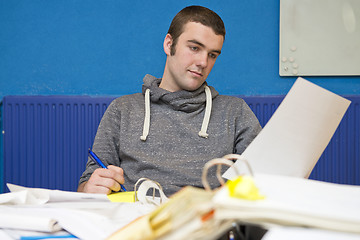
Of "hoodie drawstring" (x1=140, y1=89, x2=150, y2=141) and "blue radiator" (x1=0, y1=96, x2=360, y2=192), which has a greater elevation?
"hoodie drawstring" (x1=140, y1=89, x2=150, y2=141)

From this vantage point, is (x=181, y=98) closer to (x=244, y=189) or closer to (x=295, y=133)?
(x=295, y=133)

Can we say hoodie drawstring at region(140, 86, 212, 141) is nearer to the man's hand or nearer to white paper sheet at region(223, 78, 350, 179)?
the man's hand

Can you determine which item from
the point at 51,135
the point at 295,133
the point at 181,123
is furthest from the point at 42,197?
the point at 51,135

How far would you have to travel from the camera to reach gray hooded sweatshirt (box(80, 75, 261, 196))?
1.18 meters

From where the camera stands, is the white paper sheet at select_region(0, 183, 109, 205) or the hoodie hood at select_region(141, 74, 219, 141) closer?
the white paper sheet at select_region(0, 183, 109, 205)

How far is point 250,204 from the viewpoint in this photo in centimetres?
34

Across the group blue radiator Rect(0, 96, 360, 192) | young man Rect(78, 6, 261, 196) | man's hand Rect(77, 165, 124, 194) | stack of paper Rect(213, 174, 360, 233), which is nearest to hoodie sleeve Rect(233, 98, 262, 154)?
young man Rect(78, 6, 261, 196)

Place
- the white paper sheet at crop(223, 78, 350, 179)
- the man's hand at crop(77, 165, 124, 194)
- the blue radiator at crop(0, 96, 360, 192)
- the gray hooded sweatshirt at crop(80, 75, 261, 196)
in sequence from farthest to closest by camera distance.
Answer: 1. the blue radiator at crop(0, 96, 360, 192)
2. the gray hooded sweatshirt at crop(80, 75, 261, 196)
3. the man's hand at crop(77, 165, 124, 194)
4. the white paper sheet at crop(223, 78, 350, 179)

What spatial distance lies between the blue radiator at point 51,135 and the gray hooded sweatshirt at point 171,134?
0.76 metres

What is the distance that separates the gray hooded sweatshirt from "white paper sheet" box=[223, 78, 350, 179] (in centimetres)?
46

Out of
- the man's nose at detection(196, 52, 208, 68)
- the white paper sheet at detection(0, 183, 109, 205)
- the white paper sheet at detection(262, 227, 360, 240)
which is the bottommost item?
the white paper sheet at detection(0, 183, 109, 205)

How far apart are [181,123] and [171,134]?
0.05 meters

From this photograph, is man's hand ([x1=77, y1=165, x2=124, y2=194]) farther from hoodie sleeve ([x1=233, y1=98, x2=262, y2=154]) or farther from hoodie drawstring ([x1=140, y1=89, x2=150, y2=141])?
hoodie sleeve ([x1=233, y1=98, x2=262, y2=154])

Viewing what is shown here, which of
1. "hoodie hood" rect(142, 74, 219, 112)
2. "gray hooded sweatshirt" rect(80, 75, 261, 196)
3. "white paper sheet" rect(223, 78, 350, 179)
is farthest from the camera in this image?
"hoodie hood" rect(142, 74, 219, 112)
